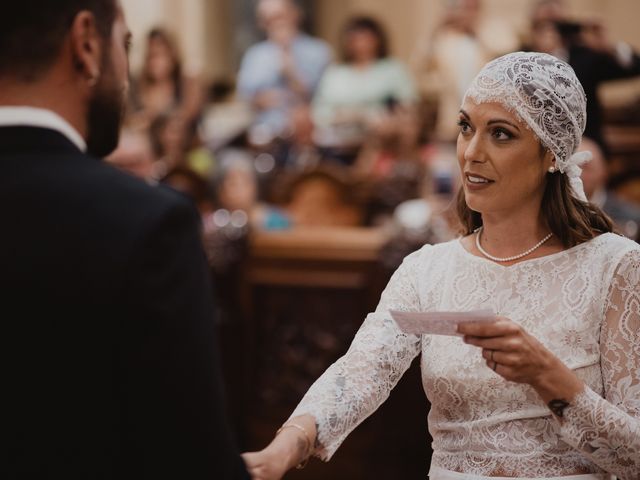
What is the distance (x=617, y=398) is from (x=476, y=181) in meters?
0.56

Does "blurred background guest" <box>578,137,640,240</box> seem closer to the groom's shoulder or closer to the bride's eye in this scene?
the bride's eye

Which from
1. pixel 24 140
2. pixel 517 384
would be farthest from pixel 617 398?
pixel 24 140

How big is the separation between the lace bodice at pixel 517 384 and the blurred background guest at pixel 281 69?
6.21 m

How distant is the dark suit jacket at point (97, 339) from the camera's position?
4.39ft

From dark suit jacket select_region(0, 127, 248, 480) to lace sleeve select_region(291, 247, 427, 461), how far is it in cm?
74

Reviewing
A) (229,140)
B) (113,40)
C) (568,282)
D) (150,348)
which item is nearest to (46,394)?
(150,348)

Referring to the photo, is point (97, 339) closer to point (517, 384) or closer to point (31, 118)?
point (31, 118)

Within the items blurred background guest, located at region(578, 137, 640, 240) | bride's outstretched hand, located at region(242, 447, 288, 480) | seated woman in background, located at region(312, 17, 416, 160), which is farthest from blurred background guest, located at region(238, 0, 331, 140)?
bride's outstretched hand, located at region(242, 447, 288, 480)

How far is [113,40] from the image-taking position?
1498 mm

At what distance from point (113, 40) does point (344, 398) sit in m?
0.99

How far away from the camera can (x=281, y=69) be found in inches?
338

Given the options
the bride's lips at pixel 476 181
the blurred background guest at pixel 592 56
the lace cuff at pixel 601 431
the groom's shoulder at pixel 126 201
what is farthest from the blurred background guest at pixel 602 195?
the groom's shoulder at pixel 126 201

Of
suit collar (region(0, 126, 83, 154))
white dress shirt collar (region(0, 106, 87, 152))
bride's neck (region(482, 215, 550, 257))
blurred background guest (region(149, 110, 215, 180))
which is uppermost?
white dress shirt collar (region(0, 106, 87, 152))

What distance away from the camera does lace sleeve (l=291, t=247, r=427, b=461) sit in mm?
2104
